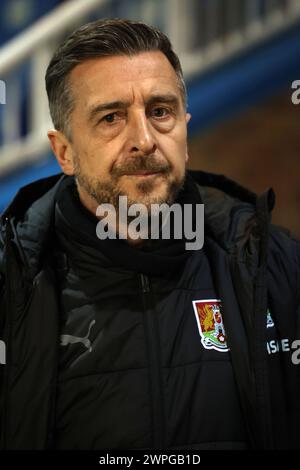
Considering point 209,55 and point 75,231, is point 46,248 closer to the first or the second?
point 75,231

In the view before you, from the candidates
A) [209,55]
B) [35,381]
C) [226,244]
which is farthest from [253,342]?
[209,55]

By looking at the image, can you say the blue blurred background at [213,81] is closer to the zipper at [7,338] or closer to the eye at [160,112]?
the eye at [160,112]

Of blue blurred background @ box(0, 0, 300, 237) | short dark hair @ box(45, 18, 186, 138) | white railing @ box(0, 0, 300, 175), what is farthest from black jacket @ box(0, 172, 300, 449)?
white railing @ box(0, 0, 300, 175)

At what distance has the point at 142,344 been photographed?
136 cm

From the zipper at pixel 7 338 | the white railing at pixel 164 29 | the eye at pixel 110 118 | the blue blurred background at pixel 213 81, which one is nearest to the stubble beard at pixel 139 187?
the eye at pixel 110 118

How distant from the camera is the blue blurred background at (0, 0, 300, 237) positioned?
226 cm

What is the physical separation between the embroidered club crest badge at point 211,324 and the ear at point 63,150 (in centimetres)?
42

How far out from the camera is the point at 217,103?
2.44 m

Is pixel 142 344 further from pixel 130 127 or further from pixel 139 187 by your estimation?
pixel 130 127

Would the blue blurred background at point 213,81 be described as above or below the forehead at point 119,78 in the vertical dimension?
above

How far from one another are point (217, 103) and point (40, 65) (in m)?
0.75

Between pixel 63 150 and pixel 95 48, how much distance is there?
253 millimetres

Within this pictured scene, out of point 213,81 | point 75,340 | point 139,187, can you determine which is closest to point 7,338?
point 75,340

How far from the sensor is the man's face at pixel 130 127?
140 cm
